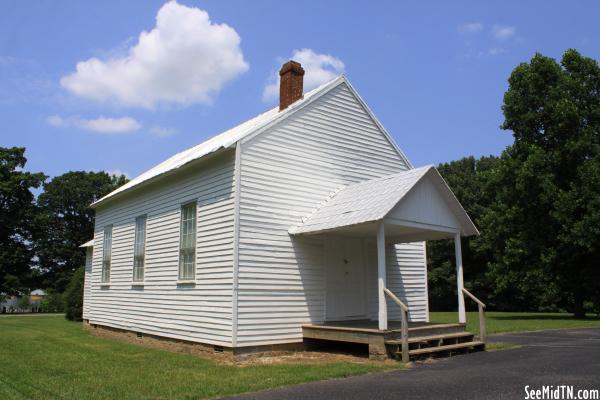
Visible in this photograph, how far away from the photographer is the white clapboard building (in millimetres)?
11914

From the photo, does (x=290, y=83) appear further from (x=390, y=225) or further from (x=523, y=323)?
(x=523, y=323)

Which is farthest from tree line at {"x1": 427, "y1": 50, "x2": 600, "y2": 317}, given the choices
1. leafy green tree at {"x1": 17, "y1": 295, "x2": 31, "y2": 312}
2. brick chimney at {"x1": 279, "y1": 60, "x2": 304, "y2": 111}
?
leafy green tree at {"x1": 17, "y1": 295, "x2": 31, "y2": 312}

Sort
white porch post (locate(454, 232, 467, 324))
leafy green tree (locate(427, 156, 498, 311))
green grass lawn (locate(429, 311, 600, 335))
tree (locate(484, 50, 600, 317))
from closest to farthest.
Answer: white porch post (locate(454, 232, 467, 324)) < green grass lawn (locate(429, 311, 600, 335)) < tree (locate(484, 50, 600, 317)) < leafy green tree (locate(427, 156, 498, 311))

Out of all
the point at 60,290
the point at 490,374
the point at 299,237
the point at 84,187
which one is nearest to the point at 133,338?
the point at 299,237

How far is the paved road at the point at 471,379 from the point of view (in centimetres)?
741

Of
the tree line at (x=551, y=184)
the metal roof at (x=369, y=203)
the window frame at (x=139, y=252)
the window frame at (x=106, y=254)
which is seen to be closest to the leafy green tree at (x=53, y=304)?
the window frame at (x=106, y=254)

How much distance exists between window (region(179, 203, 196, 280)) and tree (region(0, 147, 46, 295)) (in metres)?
43.1

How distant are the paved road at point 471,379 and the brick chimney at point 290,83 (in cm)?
812

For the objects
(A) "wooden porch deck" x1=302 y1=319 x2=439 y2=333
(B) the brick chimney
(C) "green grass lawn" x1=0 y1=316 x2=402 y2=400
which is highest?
(B) the brick chimney

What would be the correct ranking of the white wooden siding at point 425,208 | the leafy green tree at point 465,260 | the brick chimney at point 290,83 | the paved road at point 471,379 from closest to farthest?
the paved road at point 471,379
the white wooden siding at point 425,208
the brick chimney at point 290,83
the leafy green tree at point 465,260

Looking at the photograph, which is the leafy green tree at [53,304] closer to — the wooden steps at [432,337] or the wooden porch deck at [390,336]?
the wooden porch deck at [390,336]

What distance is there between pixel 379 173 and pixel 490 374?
808 centimetres

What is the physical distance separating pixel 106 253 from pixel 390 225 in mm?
12284

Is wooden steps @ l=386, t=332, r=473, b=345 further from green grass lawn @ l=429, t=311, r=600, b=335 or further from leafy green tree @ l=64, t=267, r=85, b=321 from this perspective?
leafy green tree @ l=64, t=267, r=85, b=321
